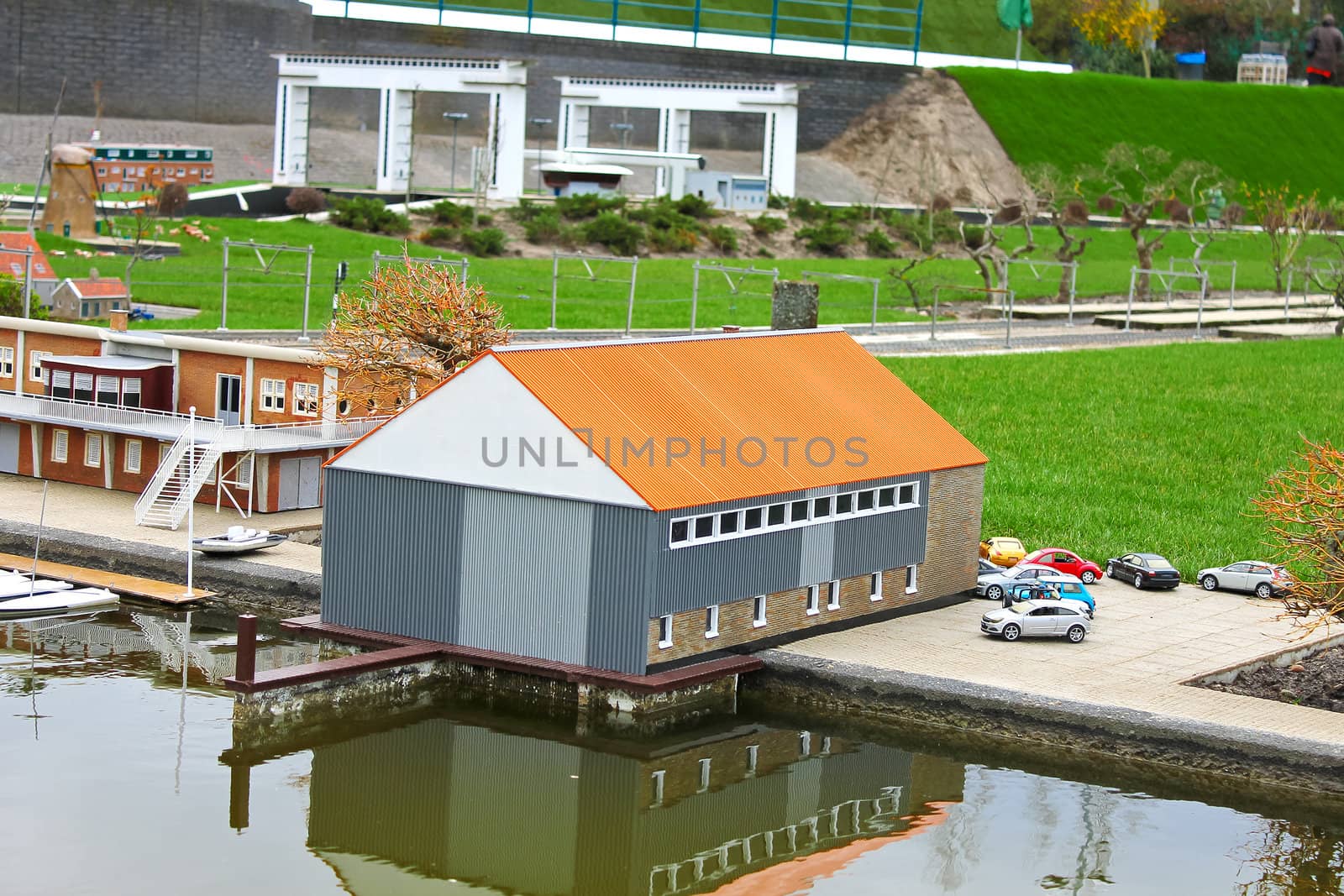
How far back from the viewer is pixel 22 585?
36.5 metres

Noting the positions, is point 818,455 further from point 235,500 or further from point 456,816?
point 235,500

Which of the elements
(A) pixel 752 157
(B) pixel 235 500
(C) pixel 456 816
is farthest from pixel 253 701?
(A) pixel 752 157

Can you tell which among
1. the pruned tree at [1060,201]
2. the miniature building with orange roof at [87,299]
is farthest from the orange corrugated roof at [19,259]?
the pruned tree at [1060,201]

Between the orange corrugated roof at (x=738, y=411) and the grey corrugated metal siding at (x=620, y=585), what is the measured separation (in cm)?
61

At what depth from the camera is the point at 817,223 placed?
345ft

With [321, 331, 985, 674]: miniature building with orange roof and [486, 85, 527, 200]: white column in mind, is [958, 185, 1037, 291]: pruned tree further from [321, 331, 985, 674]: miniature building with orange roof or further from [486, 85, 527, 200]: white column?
[321, 331, 985, 674]: miniature building with orange roof

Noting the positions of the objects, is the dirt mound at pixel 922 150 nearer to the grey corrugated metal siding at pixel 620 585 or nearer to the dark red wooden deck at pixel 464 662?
the dark red wooden deck at pixel 464 662

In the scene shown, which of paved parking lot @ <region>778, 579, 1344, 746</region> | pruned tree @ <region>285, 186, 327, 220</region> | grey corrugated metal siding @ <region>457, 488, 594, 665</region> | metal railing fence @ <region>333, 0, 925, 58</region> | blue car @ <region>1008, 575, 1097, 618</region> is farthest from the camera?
metal railing fence @ <region>333, 0, 925, 58</region>

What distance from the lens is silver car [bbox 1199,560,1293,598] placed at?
39.1 m

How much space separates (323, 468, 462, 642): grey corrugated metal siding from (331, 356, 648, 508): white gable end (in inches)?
12.9

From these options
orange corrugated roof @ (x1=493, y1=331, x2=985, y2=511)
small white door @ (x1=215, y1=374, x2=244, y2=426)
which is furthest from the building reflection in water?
small white door @ (x1=215, y1=374, x2=244, y2=426)

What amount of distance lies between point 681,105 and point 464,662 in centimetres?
8098

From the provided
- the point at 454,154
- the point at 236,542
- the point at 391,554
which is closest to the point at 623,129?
the point at 454,154

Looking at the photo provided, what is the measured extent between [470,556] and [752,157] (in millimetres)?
96514
